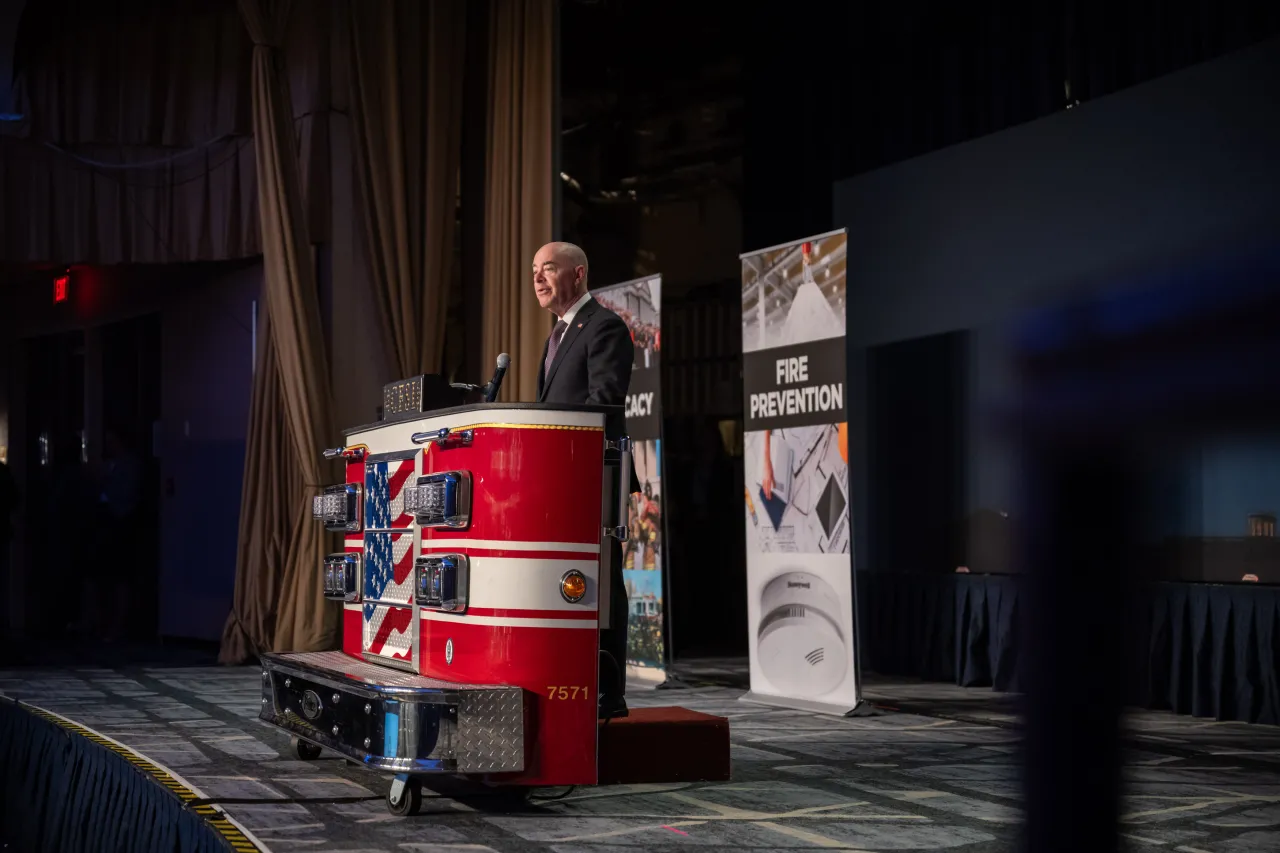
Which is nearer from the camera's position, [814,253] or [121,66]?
[814,253]

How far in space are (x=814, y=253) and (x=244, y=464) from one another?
164 inches

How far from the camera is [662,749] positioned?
3734 mm

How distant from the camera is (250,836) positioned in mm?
2971

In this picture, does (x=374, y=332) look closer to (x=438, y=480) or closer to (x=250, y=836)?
(x=438, y=480)

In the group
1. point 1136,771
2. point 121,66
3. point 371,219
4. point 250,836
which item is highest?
point 121,66

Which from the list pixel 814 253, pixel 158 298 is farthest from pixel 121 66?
pixel 814 253

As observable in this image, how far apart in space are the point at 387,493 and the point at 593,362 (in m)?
0.79

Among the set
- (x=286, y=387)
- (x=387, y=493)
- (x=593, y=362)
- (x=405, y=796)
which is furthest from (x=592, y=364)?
(x=286, y=387)

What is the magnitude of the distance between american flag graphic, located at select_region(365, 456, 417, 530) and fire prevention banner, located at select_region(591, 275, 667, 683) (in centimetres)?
260

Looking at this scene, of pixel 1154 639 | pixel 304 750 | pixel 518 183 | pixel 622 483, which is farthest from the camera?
pixel 518 183

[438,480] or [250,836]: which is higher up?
[438,480]

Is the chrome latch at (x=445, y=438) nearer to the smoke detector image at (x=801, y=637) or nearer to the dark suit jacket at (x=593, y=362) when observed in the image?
the dark suit jacket at (x=593, y=362)

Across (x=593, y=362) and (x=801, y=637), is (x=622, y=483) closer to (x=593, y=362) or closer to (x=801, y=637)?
(x=593, y=362)

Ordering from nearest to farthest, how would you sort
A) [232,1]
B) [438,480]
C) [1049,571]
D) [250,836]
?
[1049,571] < [250,836] < [438,480] < [232,1]
